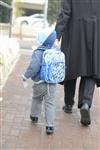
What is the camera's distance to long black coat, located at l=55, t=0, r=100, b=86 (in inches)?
290

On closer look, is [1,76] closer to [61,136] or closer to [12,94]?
[12,94]

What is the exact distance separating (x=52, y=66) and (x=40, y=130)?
0.87 meters

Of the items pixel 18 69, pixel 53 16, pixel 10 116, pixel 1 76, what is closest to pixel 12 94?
pixel 1 76

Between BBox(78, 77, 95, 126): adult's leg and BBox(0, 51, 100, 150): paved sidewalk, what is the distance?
146mm

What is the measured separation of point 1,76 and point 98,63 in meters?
2.94

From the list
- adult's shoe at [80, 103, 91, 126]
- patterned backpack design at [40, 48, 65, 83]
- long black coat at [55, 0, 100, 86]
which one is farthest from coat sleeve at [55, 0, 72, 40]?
adult's shoe at [80, 103, 91, 126]

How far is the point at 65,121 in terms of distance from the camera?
748 centimetres

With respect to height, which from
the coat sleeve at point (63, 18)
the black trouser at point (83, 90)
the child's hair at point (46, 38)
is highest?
the coat sleeve at point (63, 18)

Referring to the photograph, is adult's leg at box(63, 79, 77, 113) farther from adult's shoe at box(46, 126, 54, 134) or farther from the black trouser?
adult's shoe at box(46, 126, 54, 134)

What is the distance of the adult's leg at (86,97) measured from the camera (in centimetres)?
711

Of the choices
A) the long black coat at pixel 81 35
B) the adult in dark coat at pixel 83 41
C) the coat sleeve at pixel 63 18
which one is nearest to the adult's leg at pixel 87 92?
the adult in dark coat at pixel 83 41

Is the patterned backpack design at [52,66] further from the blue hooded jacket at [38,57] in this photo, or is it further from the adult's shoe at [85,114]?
the adult's shoe at [85,114]

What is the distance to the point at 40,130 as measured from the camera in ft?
22.7

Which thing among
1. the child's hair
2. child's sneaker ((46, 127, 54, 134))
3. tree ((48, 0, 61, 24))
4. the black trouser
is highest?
the child's hair
